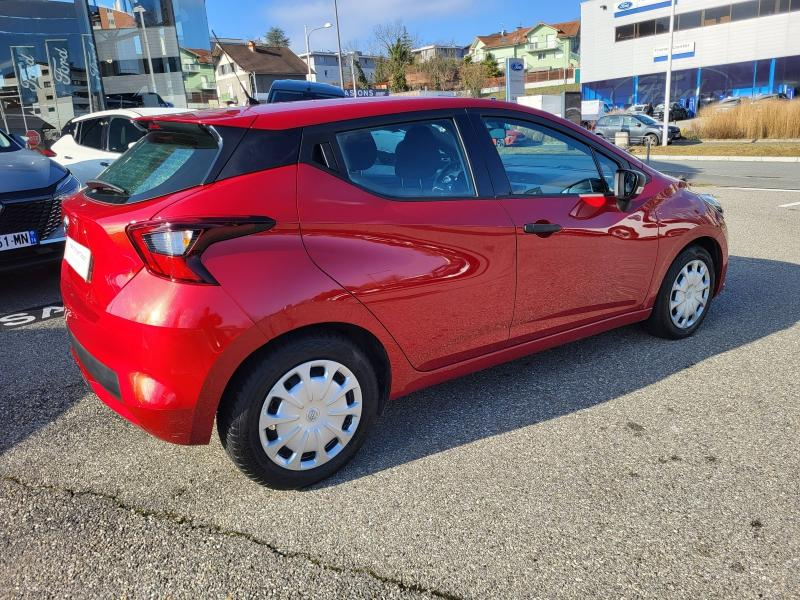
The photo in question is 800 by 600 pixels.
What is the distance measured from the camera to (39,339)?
4754 mm

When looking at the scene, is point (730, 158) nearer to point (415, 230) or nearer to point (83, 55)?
point (83, 55)

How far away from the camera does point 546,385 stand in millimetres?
3732

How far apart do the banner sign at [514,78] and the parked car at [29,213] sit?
2357cm

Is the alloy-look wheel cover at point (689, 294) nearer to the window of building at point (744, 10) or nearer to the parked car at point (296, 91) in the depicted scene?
the parked car at point (296, 91)

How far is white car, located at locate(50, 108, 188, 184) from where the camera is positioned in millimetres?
8031

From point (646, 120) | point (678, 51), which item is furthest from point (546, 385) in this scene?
point (678, 51)

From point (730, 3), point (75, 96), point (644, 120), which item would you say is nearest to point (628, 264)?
point (75, 96)

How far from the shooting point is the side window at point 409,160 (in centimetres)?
281

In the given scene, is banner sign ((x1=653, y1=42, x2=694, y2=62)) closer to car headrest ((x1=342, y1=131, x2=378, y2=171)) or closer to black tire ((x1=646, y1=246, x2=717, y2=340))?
black tire ((x1=646, y1=246, x2=717, y2=340))

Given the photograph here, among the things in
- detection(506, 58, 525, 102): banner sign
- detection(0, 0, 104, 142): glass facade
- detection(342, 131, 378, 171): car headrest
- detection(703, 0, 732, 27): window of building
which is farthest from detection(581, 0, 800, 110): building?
detection(342, 131, 378, 171): car headrest

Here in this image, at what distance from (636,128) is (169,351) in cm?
2999

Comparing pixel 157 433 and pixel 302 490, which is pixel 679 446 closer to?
pixel 302 490

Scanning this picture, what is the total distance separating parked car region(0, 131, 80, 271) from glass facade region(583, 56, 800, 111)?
48.3 metres

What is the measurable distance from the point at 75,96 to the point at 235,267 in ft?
→ 57.9
